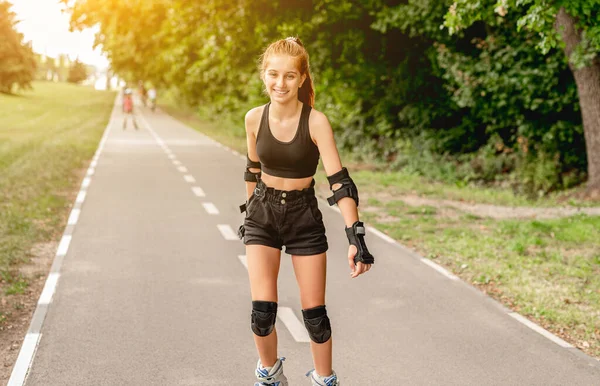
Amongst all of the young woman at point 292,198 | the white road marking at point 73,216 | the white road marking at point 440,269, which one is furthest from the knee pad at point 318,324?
the white road marking at point 73,216

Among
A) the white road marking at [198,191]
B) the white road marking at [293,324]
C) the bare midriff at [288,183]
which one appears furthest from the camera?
the white road marking at [198,191]

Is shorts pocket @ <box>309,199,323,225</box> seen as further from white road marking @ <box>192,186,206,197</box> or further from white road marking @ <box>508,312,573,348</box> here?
white road marking @ <box>192,186,206,197</box>

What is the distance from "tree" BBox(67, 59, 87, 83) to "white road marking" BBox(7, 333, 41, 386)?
137075mm

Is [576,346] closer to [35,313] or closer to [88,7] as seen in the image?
[35,313]

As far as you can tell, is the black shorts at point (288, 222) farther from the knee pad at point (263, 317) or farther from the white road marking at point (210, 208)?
the white road marking at point (210, 208)

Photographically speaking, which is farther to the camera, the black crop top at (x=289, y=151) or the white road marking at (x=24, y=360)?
the white road marking at (x=24, y=360)

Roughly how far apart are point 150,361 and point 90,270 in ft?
9.43

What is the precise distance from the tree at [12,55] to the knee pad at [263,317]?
6033 cm

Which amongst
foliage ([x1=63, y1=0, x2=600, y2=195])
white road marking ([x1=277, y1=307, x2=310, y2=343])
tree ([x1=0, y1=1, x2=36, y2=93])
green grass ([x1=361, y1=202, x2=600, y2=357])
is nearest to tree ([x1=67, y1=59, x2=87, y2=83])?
tree ([x1=0, y1=1, x2=36, y2=93])

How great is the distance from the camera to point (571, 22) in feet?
43.4

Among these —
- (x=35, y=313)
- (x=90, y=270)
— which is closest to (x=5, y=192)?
(x=90, y=270)

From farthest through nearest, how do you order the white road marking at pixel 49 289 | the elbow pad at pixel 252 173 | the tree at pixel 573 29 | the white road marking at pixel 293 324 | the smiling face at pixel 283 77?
the tree at pixel 573 29 → the white road marking at pixel 49 289 → the white road marking at pixel 293 324 → the elbow pad at pixel 252 173 → the smiling face at pixel 283 77

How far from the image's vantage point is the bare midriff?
391cm

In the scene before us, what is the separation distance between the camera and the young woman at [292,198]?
3812mm
